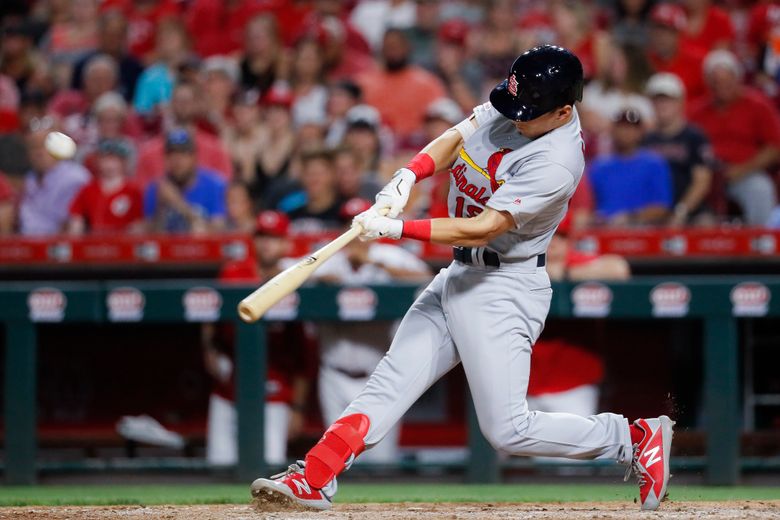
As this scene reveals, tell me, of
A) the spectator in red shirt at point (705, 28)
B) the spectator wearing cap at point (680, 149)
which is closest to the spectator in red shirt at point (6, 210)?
the spectator wearing cap at point (680, 149)

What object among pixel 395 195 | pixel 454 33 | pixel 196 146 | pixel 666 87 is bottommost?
pixel 395 195

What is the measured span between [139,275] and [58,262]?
18.5 inches

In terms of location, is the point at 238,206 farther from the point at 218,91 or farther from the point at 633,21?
the point at 633,21

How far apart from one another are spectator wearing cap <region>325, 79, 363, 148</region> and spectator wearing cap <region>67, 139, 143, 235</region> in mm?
1346

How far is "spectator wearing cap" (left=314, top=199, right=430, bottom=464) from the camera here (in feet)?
20.5

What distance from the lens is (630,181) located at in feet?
23.6

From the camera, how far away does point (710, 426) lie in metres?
5.91

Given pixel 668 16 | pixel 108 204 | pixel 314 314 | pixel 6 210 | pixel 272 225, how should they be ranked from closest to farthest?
pixel 314 314, pixel 272 225, pixel 108 204, pixel 6 210, pixel 668 16

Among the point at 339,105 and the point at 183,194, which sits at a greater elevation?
the point at 339,105

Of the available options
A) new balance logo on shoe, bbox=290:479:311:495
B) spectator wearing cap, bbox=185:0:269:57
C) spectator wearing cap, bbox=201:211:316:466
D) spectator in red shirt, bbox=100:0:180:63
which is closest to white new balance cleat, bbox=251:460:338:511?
new balance logo on shoe, bbox=290:479:311:495

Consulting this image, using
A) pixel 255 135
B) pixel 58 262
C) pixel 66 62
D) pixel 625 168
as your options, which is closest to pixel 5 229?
pixel 58 262

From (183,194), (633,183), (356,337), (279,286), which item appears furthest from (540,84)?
(183,194)

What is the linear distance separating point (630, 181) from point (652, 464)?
321 cm

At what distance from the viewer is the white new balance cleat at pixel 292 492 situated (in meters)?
4.02
